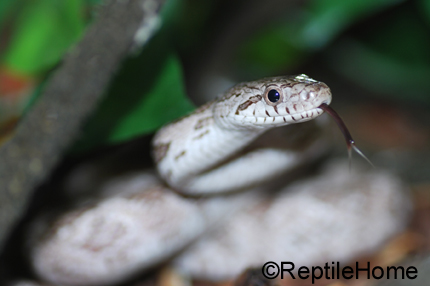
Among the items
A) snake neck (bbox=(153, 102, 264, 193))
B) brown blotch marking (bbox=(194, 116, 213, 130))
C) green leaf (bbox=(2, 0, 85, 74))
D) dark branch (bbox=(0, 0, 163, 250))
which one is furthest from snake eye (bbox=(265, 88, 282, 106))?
green leaf (bbox=(2, 0, 85, 74))

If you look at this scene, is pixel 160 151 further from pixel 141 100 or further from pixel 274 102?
pixel 274 102

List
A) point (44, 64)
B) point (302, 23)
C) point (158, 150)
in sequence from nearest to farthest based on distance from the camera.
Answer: point (158, 150) → point (44, 64) → point (302, 23)

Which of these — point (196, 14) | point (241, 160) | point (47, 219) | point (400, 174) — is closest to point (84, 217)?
point (47, 219)

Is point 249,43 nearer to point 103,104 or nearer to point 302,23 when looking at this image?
point 302,23

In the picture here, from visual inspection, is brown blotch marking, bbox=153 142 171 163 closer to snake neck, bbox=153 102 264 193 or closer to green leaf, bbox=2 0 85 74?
snake neck, bbox=153 102 264 193

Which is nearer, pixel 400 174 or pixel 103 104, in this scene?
pixel 103 104

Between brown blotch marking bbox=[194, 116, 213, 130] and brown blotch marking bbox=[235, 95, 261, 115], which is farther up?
brown blotch marking bbox=[235, 95, 261, 115]

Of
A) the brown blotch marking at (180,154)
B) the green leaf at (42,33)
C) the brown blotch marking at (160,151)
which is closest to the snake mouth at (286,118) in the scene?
the brown blotch marking at (180,154)
